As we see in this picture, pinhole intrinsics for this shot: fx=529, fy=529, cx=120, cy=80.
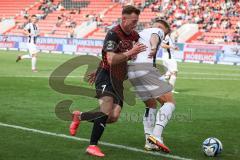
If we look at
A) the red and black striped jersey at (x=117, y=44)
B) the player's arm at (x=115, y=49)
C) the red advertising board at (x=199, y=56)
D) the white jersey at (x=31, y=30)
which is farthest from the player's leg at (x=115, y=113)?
the red advertising board at (x=199, y=56)

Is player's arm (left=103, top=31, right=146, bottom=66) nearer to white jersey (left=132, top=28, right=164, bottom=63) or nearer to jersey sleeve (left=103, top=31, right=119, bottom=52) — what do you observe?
jersey sleeve (left=103, top=31, right=119, bottom=52)

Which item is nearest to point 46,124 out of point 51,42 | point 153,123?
point 153,123

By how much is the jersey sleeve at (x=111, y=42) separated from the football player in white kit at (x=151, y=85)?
2.74ft

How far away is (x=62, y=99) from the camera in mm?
14320

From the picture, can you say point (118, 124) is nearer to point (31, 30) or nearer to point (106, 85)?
point (106, 85)

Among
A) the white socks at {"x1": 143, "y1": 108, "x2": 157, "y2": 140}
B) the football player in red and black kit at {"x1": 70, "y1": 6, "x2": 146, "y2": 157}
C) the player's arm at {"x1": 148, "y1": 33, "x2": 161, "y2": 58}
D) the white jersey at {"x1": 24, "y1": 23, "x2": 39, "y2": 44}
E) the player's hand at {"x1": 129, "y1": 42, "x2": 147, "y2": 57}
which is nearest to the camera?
the player's hand at {"x1": 129, "y1": 42, "x2": 147, "y2": 57}

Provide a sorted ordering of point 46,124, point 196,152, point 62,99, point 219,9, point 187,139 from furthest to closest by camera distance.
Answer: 1. point 219,9
2. point 62,99
3. point 46,124
4. point 187,139
5. point 196,152

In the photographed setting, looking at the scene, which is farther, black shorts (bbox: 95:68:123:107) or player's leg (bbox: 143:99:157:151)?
player's leg (bbox: 143:99:157:151)

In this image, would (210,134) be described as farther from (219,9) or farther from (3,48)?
(3,48)

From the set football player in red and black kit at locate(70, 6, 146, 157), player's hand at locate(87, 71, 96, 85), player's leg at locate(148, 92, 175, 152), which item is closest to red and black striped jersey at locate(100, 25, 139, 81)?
football player in red and black kit at locate(70, 6, 146, 157)

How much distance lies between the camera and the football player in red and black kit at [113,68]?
730cm

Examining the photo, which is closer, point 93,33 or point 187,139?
point 187,139

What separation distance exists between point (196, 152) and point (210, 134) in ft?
5.64

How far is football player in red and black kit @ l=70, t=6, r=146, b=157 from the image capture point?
7.30 meters
